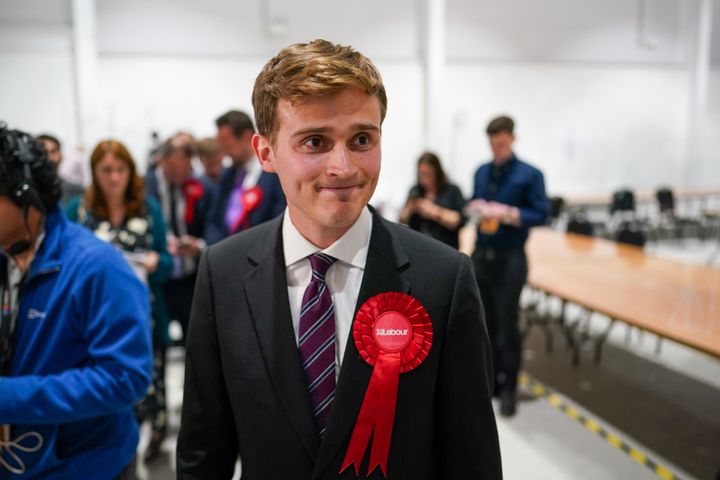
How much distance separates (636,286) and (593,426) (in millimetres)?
994

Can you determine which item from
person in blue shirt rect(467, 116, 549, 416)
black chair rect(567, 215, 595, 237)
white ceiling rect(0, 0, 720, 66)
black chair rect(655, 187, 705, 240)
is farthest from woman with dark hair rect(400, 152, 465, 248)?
black chair rect(655, 187, 705, 240)

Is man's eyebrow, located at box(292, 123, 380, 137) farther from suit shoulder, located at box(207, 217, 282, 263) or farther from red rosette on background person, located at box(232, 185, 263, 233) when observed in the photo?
red rosette on background person, located at box(232, 185, 263, 233)

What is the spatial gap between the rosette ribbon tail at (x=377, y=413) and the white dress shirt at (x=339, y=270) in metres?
0.09

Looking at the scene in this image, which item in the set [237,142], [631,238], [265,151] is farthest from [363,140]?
[631,238]

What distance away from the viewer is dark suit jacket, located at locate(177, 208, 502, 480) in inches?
40.8

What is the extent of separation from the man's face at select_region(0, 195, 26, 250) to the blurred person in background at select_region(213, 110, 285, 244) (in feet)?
4.24

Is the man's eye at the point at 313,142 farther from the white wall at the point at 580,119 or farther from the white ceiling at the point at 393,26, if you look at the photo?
the white wall at the point at 580,119

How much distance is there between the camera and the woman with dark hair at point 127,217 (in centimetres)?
282

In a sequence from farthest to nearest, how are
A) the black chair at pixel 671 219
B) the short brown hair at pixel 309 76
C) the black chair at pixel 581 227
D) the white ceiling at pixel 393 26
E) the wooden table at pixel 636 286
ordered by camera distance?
1. the black chair at pixel 671 219
2. the white ceiling at pixel 393 26
3. the black chair at pixel 581 227
4. the wooden table at pixel 636 286
5. the short brown hair at pixel 309 76

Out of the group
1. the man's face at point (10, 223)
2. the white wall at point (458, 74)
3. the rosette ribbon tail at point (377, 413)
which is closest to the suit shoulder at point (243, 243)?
the rosette ribbon tail at point (377, 413)

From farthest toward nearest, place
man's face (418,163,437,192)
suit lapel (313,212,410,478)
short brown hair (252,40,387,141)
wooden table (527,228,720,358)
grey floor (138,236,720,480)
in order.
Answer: man's face (418,163,437,192), grey floor (138,236,720,480), wooden table (527,228,720,358), suit lapel (313,212,410,478), short brown hair (252,40,387,141)

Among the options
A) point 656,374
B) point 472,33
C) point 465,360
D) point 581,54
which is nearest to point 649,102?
point 581,54

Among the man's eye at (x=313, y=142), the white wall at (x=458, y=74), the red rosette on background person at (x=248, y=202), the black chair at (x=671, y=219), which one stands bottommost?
the black chair at (x=671, y=219)

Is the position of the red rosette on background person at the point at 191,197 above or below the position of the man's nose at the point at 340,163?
below
